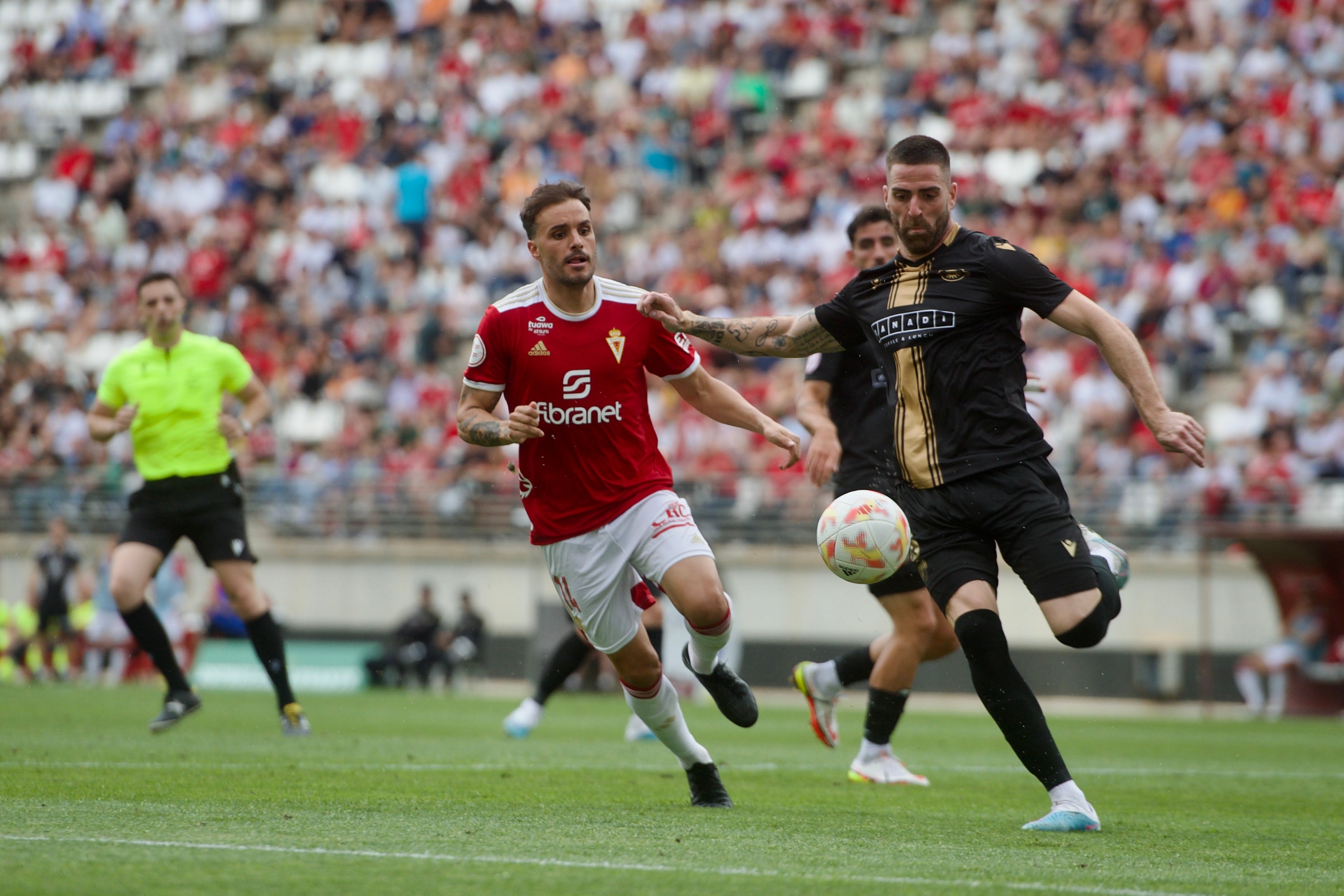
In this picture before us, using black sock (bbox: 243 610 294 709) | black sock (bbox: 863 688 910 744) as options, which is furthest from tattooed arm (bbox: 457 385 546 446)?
black sock (bbox: 243 610 294 709)

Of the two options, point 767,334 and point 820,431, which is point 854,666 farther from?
point 767,334

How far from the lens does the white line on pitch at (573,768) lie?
842cm

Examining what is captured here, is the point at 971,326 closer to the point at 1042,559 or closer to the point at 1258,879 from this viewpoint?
the point at 1042,559

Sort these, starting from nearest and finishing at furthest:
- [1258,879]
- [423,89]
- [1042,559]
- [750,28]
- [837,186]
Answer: [1258,879] → [1042,559] → [837,186] → [750,28] → [423,89]

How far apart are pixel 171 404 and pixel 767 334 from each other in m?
5.02

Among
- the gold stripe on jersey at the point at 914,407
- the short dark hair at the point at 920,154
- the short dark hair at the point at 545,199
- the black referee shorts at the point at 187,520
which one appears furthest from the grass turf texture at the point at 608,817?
the short dark hair at the point at 920,154

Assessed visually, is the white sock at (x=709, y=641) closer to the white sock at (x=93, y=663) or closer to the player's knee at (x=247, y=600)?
the player's knee at (x=247, y=600)

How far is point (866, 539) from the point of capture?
6.64 m

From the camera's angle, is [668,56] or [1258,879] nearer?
[1258,879]

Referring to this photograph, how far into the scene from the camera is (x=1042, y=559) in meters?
6.36

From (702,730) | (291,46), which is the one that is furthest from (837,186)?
(291,46)

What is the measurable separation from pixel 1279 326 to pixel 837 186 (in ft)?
23.0

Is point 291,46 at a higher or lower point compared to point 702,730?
higher

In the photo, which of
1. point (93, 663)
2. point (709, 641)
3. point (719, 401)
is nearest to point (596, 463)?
point (719, 401)
